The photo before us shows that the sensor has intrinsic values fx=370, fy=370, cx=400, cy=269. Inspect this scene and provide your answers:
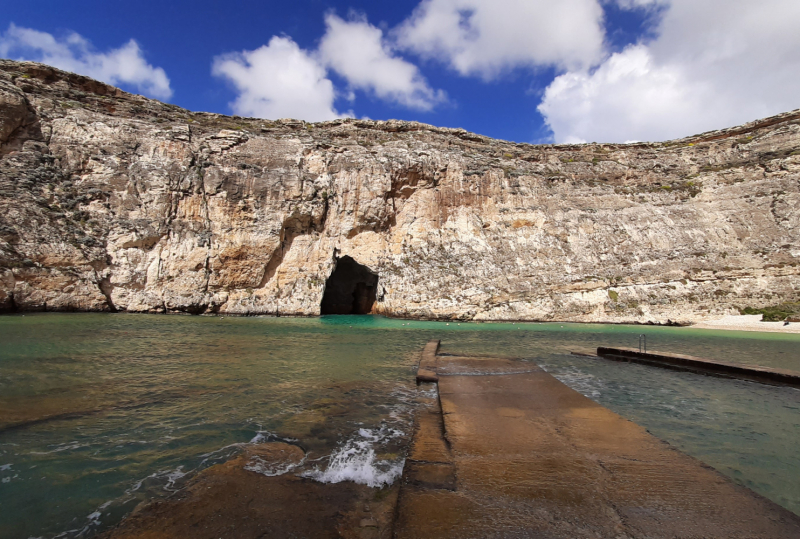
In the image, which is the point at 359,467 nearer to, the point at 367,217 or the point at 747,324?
the point at 367,217

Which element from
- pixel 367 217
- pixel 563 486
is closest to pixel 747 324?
pixel 367 217

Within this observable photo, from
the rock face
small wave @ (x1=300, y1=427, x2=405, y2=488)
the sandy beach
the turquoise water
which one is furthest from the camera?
the rock face

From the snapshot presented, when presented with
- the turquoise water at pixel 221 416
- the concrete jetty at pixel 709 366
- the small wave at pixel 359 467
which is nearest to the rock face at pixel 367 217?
the concrete jetty at pixel 709 366

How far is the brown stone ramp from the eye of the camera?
7.17 ft

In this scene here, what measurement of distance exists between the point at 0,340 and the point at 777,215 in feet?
143

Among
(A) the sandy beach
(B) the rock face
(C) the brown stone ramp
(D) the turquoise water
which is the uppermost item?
A: (B) the rock face

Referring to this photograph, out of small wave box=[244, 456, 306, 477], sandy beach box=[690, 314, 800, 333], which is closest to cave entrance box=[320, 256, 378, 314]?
sandy beach box=[690, 314, 800, 333]

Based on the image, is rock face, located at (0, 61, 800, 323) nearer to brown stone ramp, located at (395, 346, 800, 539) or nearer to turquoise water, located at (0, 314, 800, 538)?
turquoise water, located at (0, 314, 800, 538)

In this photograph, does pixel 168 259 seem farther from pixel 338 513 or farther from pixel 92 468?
pixel 338 513

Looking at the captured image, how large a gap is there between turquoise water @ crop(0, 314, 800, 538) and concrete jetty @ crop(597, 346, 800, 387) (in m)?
0.42

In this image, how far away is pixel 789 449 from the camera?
3.95 m

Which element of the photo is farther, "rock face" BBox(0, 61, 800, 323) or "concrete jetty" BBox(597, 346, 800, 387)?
"rock face" BBox(0, 61, 800, 323)

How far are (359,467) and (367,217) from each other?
29041 mm

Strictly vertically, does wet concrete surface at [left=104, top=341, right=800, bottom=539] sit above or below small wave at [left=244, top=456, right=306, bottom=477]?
above
